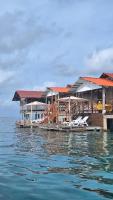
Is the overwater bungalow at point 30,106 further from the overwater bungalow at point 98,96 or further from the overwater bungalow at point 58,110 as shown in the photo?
the overwater bungalow at point 98,96

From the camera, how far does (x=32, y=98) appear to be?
5884cm

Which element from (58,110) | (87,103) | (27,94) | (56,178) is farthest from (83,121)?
(56,178)

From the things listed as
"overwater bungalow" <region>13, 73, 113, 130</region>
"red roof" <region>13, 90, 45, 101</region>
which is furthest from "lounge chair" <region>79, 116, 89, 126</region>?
"red roof" <region>13, 90, 45, 101</region>

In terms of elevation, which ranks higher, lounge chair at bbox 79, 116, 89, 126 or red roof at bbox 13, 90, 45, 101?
red roof at bbox 13, 90, 45, 101

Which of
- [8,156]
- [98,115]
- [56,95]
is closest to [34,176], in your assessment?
[8,156]

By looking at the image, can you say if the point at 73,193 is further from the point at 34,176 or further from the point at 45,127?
the point at 45,127

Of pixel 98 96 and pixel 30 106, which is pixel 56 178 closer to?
pixel 98 96

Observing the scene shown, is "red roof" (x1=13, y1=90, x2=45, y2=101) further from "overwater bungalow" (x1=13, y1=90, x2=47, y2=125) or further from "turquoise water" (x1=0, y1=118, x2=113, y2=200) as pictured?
"turquoise water" (x1=0, y1=118, x2=113, y2=200)

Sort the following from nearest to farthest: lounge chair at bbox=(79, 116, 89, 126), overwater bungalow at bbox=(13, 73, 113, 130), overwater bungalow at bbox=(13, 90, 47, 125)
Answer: lounge chair at bbox=(79, 116, 89, 126) < overwater bungalow at bbox=(13, 73, 113, 130) < overwater bungalow at bbox=(13, 90, 47, 125)

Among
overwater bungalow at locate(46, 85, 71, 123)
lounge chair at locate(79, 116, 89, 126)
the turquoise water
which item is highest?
overwater bungalow at locate(46, 85, 71, 123)

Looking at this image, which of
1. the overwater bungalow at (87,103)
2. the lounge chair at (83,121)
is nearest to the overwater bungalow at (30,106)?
the overwater bungalow at (87,103)

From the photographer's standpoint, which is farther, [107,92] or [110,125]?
[107,92]

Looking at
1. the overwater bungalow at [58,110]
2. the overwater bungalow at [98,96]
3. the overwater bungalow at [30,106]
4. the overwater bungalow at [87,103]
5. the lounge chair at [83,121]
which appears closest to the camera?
the lounge chair at [83,121]

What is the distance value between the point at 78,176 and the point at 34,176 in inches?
49.2
